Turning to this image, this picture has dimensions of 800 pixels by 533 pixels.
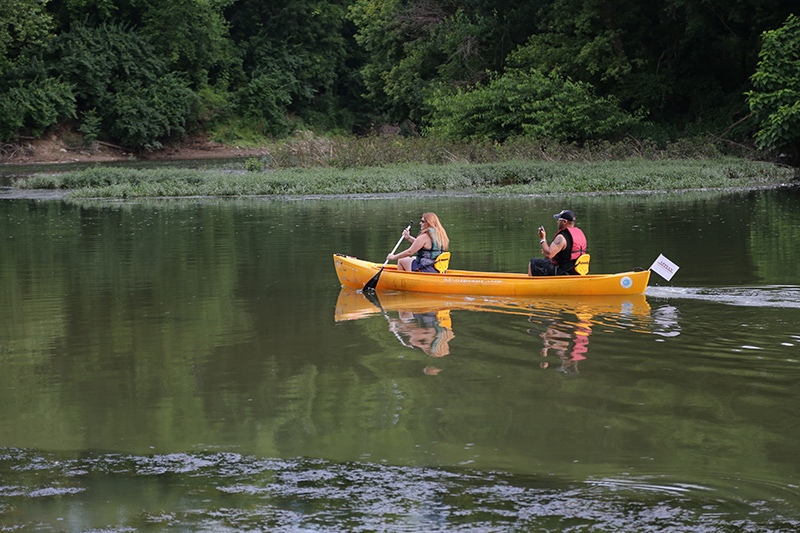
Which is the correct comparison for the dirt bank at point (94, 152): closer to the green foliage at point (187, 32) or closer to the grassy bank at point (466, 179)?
the green foliage at point (187, 32)

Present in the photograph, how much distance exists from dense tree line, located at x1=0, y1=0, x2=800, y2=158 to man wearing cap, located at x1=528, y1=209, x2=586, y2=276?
21.5 meters

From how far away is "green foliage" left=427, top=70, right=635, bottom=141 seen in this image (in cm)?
3581

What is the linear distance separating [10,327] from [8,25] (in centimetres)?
4803

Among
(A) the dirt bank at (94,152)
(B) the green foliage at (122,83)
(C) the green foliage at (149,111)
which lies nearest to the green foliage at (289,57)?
(A) the dirt bank at (94,152)

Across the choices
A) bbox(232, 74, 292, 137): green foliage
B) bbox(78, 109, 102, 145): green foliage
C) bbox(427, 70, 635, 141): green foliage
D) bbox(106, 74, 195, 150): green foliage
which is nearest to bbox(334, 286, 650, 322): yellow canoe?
bbox(427, 70, 635, 141): green foliage

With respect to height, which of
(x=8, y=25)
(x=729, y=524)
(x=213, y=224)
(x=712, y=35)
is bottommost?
(x=729, y=524)

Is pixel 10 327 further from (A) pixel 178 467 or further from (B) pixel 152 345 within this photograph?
(A) pixel 178 467

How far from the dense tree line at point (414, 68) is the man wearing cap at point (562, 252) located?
2150 cm

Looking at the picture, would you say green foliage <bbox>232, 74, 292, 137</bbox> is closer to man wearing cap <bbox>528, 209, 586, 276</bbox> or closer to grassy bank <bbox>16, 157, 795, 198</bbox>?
grassy bank <bbox>16, 157, 795, 198</bbox>

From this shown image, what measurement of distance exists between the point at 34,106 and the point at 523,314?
47.5 m

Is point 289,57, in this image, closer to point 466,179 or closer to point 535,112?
point 535,112

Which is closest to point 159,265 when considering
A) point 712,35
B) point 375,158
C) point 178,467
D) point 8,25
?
point 178,467

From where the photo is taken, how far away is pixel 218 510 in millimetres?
4730

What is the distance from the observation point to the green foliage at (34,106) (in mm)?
50250
